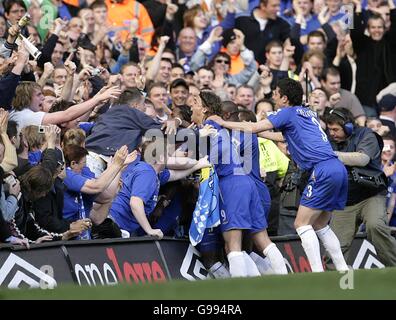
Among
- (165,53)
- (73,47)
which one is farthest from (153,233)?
(165,53)

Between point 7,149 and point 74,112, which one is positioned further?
point 74,112

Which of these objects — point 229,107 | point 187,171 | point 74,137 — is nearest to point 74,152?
point 74,137

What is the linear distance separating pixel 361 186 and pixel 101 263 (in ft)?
13.9

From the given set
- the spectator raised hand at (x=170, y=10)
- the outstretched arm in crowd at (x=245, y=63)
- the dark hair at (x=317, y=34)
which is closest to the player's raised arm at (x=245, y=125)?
the outstretched arm in crowd at (x=245, y=63)

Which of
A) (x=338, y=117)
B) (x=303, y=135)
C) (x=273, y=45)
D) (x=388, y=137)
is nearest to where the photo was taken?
(x=303, y=135)

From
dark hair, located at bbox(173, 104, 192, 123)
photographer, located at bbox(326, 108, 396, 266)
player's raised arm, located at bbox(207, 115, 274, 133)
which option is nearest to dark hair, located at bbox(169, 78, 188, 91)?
Result: dark hair, located at bbox(173, 104, 192, 123)

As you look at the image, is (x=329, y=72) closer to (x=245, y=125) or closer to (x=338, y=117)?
(x=338, y=117)

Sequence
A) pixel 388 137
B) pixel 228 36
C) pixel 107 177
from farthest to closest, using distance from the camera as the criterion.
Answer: pixel 228 36 < pixel 388 137 < pixel 107 177

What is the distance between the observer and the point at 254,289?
35.9ft

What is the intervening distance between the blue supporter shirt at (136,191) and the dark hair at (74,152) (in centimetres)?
74

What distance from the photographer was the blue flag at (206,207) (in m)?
15.0

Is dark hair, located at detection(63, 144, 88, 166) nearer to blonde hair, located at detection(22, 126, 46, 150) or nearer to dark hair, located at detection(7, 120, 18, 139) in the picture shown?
blonde hair, located at detection(22, 126, 46, 150)

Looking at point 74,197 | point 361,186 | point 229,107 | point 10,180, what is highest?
point 10,180

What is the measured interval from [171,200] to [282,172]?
245 cm
